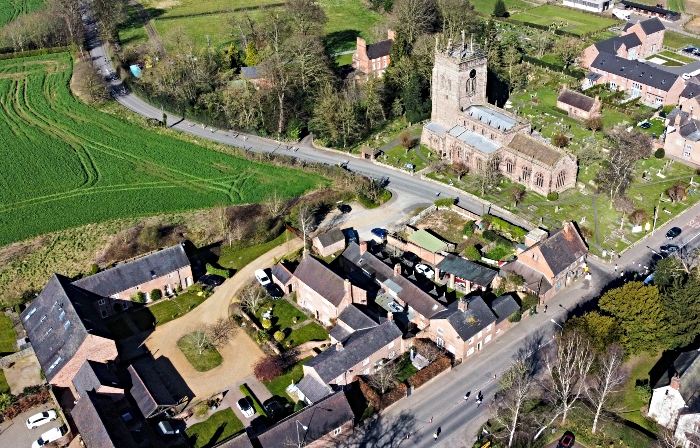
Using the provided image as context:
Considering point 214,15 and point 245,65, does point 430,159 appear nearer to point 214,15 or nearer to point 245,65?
point 245,65

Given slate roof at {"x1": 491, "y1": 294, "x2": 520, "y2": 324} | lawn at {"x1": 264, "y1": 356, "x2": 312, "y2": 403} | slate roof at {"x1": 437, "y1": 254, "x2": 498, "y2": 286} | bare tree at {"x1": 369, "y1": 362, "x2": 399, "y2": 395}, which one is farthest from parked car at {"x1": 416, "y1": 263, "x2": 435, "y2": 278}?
lawn at {"x1": 264, "y1": 356, "x2": 312, "y2": 403}

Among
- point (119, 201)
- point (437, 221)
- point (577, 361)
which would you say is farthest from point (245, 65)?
point (577, 361)

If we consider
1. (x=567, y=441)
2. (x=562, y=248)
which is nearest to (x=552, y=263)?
(x=562, y=248)

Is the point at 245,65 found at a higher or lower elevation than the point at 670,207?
higher

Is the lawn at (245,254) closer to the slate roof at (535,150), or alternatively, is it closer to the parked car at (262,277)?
the parked car at (262,277)

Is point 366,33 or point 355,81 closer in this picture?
point 355,81

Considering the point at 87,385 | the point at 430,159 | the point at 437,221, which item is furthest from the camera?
the point at 430,159

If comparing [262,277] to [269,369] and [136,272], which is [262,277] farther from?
[269,369]
